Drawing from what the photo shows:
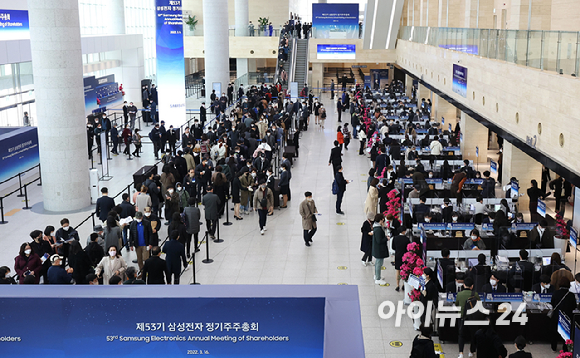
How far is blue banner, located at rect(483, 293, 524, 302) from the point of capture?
366 inches

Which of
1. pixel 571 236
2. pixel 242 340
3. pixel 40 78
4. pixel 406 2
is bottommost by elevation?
pixel 571 236

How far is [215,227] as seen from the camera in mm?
14250

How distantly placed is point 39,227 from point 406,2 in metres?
34.5

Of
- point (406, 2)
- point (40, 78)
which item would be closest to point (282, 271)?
point (40, 78)

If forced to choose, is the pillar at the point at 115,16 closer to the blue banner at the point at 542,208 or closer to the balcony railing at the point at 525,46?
the balcony railing at the point at 525,46

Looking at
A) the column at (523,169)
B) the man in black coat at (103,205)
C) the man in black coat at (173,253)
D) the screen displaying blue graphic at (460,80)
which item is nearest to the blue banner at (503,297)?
the man in black coat at (173,253)

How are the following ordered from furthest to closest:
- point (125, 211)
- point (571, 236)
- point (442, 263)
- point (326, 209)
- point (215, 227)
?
1. point (326, 209)
2. point (215, 227)
3. point (125, 211)
4. point (571, 236)
5. point (442, 263)

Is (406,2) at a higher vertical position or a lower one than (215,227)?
higher

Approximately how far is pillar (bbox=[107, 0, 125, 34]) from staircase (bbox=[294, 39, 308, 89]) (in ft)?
38.5

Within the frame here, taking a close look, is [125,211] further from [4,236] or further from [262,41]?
[262,41]

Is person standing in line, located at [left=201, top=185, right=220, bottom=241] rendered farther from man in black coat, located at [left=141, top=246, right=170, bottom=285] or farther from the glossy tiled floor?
man in black coat, located at [left=141, top=246, right=170, bottom=285]

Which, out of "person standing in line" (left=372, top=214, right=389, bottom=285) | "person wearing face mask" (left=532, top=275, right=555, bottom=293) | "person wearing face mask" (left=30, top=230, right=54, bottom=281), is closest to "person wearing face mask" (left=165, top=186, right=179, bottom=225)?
"person wearing face mask" (left=30, top=230, right=54, bottom=281)

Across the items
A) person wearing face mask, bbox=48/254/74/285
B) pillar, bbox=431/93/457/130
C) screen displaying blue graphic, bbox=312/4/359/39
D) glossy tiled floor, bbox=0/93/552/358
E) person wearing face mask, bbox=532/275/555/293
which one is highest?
screen displaying blue graphic, bbox=312/4/359/39

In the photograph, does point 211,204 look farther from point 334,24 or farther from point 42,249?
point 334,24
